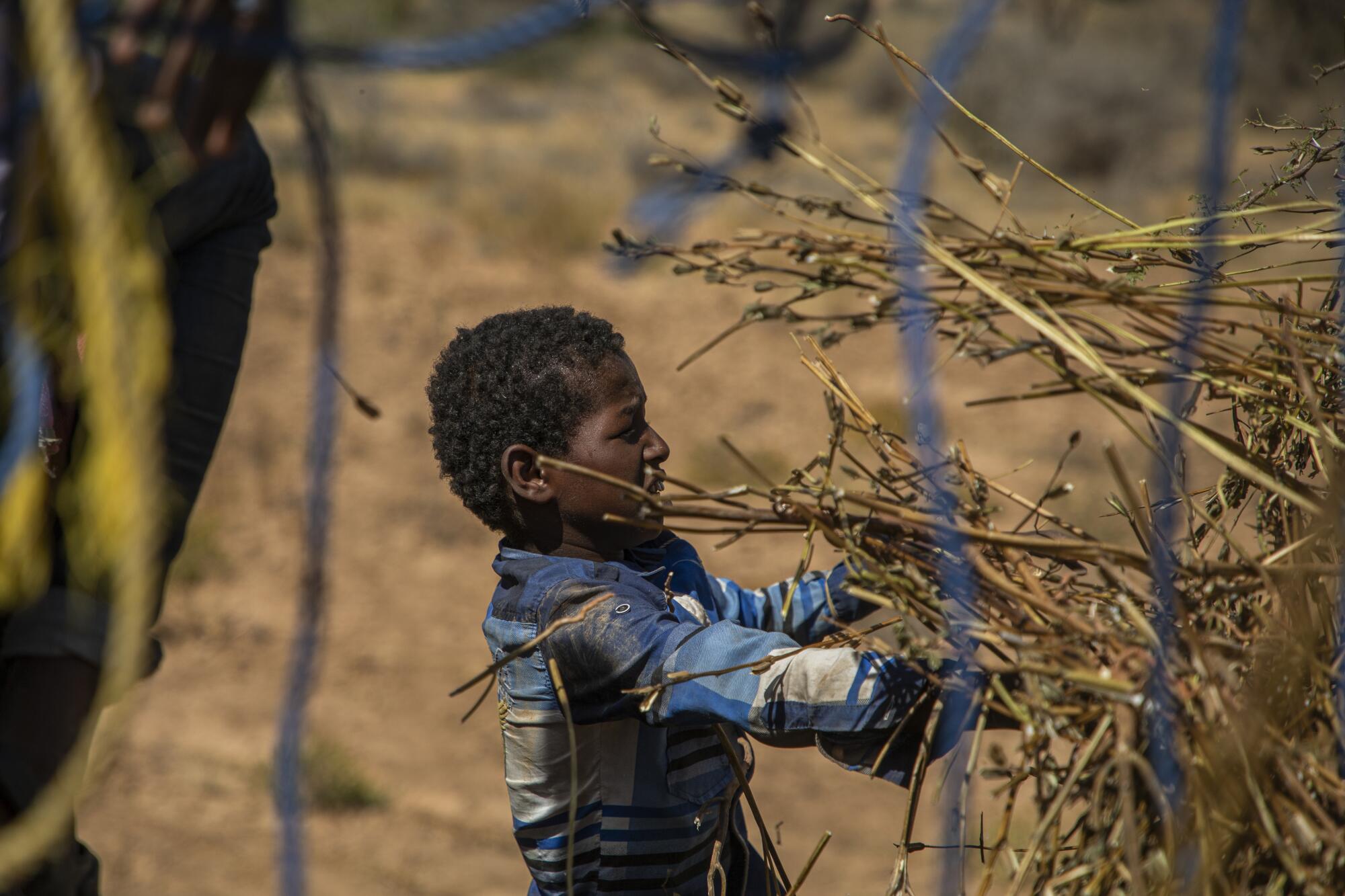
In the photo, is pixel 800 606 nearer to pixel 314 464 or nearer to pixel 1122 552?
pixel 1122 552

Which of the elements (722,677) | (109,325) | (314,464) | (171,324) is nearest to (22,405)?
(109,325)

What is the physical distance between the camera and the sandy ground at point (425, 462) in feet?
15.9

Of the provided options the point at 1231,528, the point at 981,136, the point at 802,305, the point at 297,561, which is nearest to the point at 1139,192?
the point at 981,136

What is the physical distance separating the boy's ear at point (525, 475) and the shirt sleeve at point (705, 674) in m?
0.21

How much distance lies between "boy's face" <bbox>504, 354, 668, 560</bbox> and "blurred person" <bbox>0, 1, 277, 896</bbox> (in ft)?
1.49

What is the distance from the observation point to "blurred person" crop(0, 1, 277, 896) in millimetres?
1134

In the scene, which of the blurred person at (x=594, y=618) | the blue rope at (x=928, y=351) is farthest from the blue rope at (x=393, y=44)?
the blurred person at (x=594, y=618)

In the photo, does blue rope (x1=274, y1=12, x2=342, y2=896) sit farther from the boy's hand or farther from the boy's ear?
the boy's ear

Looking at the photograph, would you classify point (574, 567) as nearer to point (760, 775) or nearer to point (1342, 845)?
point (1342, 845)

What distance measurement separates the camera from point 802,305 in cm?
824

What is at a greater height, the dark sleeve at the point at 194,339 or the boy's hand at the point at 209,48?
the boy's hand at the point at 209,48

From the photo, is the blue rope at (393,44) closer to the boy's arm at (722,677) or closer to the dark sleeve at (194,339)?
the dark sleeve at (194,339)

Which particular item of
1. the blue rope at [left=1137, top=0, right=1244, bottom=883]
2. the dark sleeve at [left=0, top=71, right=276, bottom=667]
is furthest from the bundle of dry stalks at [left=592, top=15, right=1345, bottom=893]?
the dark sleeve at [left=0, top=71, right=276, bottom=667]

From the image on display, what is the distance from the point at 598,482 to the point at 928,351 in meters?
0.58
